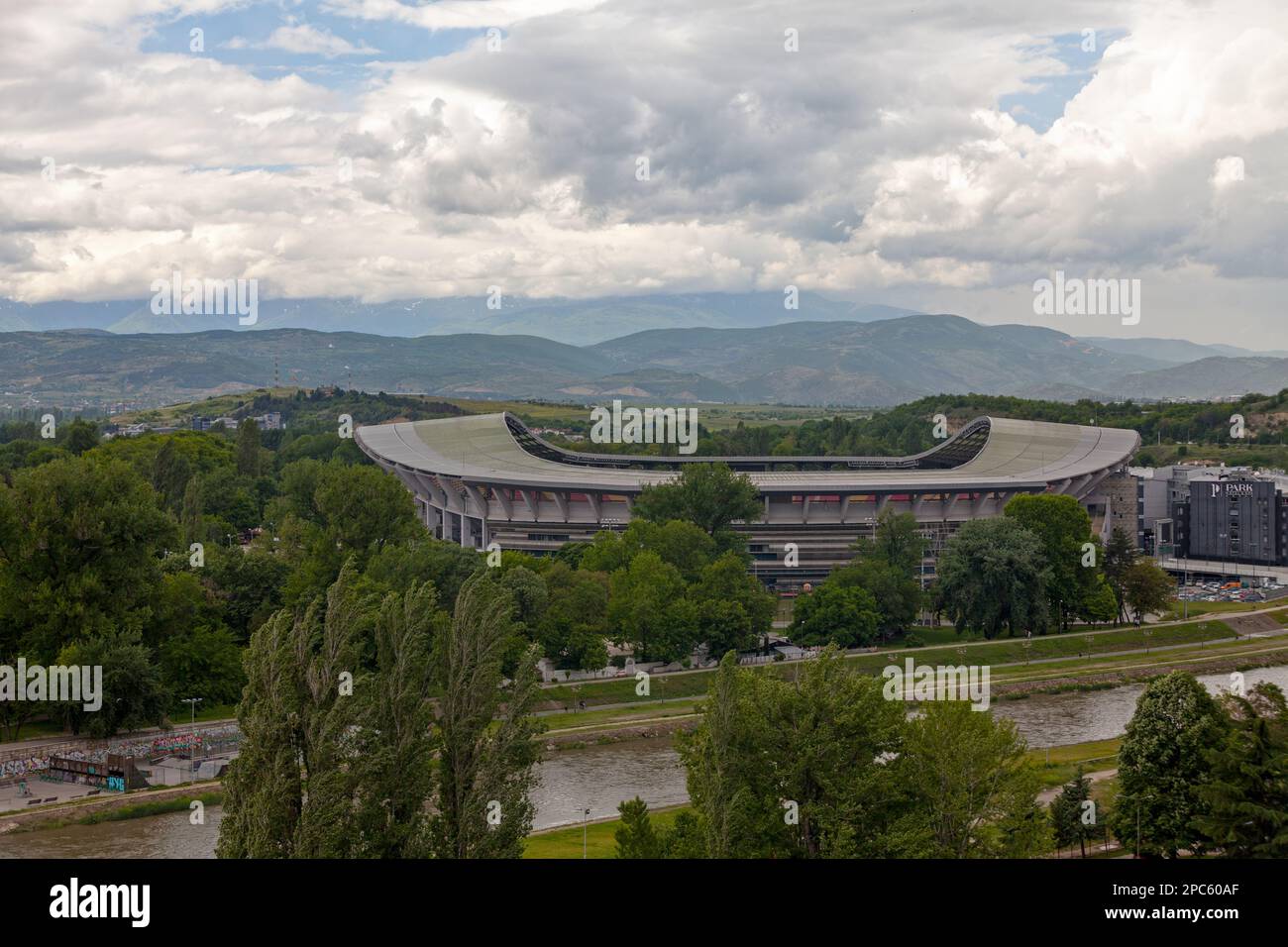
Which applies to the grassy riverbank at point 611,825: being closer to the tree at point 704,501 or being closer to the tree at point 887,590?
the tree at point 887,590

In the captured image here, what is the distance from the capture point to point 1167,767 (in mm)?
23266

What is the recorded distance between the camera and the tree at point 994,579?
5191cm

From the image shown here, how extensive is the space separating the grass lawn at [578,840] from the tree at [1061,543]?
3033 centimetres

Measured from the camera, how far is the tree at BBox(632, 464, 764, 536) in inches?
2416

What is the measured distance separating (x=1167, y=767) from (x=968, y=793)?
5.04 metres

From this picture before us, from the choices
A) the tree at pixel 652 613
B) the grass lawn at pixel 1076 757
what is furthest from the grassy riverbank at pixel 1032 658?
the grass lawn at pixel 1076 757

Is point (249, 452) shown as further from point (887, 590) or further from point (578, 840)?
point (578, 840)

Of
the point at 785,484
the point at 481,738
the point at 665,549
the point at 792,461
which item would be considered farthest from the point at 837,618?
the point at 792,461

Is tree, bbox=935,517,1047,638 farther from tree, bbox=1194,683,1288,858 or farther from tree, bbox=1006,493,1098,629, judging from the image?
tree, bbox=1194,683,1288,858

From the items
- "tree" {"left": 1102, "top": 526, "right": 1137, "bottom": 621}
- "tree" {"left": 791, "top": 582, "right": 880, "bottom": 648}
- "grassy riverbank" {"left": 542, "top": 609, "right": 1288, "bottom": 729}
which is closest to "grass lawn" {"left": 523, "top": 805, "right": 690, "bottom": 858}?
"grassy riverbank" {"left": 542, "top": 609, "right": 1288, "bottom": 729}

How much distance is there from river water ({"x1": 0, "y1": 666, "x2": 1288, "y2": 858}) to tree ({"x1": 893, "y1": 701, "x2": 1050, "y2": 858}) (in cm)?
801
